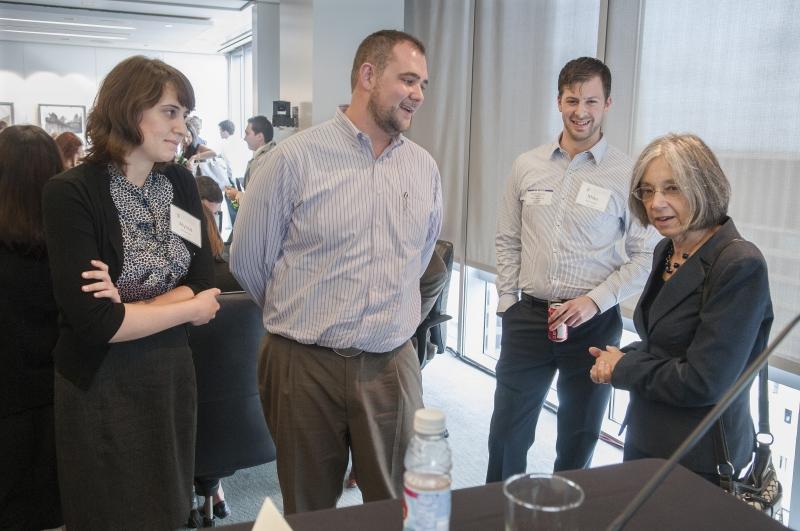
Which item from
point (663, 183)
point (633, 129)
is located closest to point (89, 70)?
point (633, 129)

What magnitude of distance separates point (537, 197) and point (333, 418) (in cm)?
115

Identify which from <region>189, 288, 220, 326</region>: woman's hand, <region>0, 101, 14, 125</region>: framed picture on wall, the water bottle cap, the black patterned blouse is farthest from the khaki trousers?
<region>0, 101, 14, 125</region>: framed picture on wall

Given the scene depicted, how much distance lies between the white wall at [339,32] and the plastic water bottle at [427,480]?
4.80 meters

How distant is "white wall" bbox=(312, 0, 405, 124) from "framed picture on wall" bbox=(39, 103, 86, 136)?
951cm

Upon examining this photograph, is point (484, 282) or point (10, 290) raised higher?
point (10, 290)

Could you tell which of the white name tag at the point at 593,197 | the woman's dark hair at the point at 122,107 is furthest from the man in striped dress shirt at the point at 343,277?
the white name tag at the point at 593,197

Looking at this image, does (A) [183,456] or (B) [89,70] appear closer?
(A) [183,456]

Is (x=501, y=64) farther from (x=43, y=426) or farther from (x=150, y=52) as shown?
(x=150, y=52)

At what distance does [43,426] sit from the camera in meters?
2.17

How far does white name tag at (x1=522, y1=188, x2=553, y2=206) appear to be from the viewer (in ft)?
8.21

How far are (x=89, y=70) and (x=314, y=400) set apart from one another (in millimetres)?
13546

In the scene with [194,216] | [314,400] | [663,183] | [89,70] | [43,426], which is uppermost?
[89,70]

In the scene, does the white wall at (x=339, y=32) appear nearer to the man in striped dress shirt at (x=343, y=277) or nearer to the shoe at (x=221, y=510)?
the shoe at (x=221, y=510)

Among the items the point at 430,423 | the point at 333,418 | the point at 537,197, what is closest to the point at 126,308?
the point at 333,418
